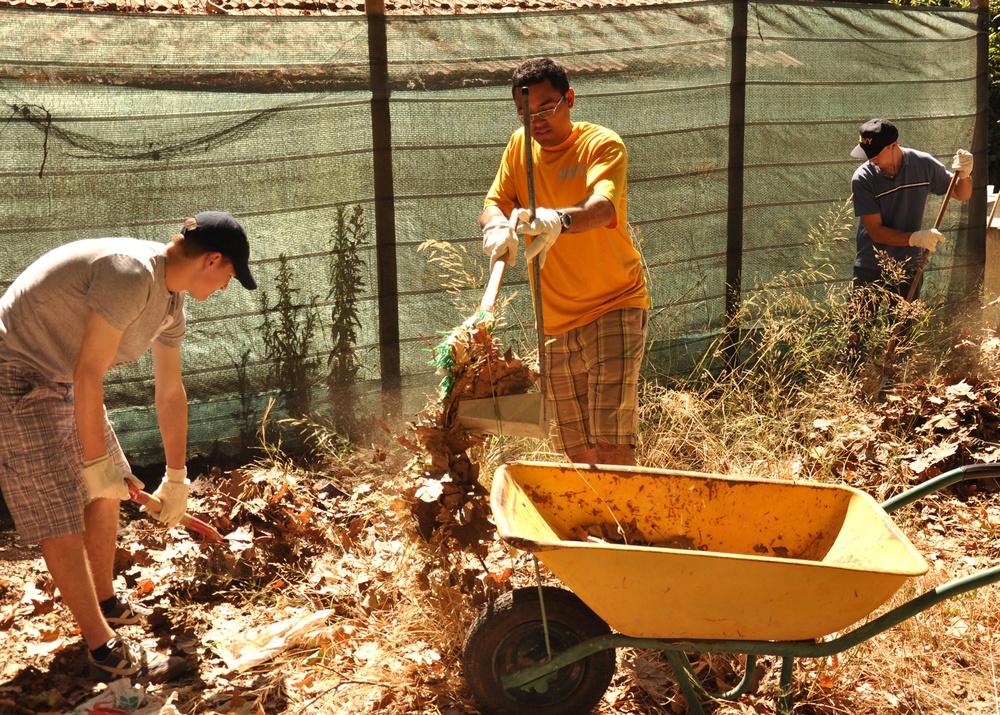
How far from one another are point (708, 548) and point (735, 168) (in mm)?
3155

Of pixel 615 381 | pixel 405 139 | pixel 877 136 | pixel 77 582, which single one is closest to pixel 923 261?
pixel 877 136

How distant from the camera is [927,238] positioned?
216 inches

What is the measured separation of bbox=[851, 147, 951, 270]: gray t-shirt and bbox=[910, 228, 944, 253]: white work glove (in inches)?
4.2

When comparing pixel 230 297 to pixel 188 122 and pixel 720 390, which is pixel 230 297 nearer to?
pixel 188 122

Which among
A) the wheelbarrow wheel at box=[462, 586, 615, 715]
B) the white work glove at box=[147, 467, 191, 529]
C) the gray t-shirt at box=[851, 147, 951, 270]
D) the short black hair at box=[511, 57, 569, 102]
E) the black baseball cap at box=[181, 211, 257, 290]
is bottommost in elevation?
the wheelbarrow wheel at box=[462, 586, 615, 715]

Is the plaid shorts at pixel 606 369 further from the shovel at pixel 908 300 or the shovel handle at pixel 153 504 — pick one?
the shovel at pixel 908 300

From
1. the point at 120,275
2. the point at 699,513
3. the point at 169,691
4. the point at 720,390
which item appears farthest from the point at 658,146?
the point at 169,691

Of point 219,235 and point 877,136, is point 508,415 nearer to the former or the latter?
point 219,235

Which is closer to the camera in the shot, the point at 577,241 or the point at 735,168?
the point at 577,241

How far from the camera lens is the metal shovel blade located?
10.6 ft

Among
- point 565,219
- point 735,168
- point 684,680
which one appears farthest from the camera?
point 735,168

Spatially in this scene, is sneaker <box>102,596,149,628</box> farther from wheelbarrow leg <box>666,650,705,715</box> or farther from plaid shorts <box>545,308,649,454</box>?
wheelbarrow leg <box>666,650,705,715</box>

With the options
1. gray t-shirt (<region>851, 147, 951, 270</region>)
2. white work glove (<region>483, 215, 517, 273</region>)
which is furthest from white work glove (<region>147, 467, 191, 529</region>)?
gray t-shirt (<region>851, 147, 951, 270</region>)

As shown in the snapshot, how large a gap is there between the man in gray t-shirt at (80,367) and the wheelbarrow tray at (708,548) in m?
1.26
